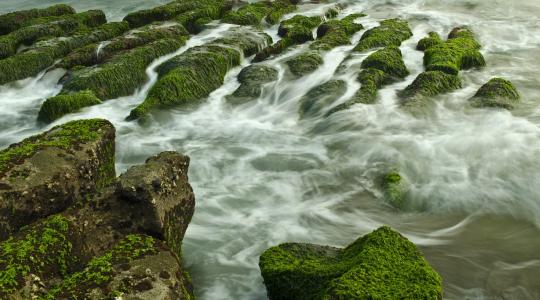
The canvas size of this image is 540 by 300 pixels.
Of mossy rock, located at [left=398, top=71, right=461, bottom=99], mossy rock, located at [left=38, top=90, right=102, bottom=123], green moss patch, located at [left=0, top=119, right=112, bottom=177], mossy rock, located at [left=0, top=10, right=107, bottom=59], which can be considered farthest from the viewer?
mossy rock, located at [left=0, top=10, right=107, bottom=59]

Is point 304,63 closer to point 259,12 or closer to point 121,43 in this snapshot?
point 121,43

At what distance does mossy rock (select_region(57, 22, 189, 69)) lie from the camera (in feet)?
43.3

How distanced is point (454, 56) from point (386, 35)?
9.43 ft

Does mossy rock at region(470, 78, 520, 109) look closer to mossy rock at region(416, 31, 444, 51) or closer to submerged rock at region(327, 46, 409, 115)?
submerged rock at region(327, 46, 409, 115)

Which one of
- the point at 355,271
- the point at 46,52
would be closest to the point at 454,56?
the point at 355,271

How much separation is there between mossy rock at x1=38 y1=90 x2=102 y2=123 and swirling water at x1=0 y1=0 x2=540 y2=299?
240 millimetres

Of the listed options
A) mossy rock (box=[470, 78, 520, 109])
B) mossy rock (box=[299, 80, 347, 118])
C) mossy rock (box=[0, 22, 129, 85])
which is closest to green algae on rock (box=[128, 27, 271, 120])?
mossy rock (box=[299, 80, 347, 118])

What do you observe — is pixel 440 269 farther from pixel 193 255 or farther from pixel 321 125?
pixel 321 125

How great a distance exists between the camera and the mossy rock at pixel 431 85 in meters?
10.8

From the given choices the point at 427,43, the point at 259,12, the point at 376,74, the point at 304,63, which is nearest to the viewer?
the point at 376,74

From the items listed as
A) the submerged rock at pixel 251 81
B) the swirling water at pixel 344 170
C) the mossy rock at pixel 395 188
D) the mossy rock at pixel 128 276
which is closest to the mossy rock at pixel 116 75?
the swirling water at pixel 344 170

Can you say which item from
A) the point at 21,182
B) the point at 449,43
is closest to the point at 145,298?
the point at 21,182

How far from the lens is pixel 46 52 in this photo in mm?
13891

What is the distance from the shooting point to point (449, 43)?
44.4 feet
